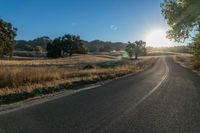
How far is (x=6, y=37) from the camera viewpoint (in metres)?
36.2

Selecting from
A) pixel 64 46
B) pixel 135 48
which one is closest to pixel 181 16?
pixel 64 46

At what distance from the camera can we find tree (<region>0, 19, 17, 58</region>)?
3528 centimetres

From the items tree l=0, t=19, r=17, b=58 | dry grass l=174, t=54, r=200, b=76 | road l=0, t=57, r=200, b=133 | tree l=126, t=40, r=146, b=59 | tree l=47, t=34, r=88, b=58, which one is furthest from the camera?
tree l=126, t=40, r=146, b=59

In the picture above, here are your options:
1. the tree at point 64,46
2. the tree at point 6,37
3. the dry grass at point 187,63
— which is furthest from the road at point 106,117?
the tree at point 64,46

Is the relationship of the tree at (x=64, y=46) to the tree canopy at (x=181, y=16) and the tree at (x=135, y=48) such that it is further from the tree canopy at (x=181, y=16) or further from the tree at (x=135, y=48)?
the tree canopy at (x=181, y=16)

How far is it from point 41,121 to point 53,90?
23.7ft

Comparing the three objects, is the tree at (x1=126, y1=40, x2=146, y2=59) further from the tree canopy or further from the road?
the road

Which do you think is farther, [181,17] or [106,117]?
[181,17]

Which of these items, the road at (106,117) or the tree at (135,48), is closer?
the road at (106,117)

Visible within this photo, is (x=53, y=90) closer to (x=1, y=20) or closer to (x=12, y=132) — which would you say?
(x=12, y=132)

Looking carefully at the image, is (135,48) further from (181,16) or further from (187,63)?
(181,16)

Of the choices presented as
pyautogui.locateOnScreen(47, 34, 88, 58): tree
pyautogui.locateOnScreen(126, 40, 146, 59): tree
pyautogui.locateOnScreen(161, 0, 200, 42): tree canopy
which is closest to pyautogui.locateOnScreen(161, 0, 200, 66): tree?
pyautogui.locateOnScreen(161, 0, 200, 42): tree canopy

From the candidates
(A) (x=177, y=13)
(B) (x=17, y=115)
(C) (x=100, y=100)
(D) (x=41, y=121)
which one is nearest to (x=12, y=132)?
(D) (x=41, y=121)

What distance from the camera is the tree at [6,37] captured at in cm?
3528
